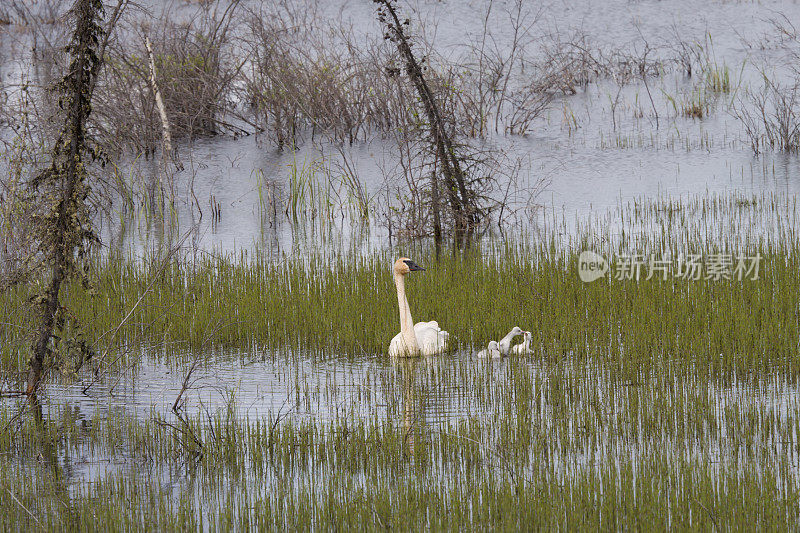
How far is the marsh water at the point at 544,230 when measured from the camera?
6.67 metres

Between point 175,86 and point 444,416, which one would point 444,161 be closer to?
point 444,416

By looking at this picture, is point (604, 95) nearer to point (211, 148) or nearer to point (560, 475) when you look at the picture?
point (211, 148)

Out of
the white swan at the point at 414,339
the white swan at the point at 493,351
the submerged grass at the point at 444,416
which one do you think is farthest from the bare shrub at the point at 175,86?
the white swan at the point at 493,351

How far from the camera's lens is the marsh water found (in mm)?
6668

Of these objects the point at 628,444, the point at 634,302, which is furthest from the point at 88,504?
the point at 634,302

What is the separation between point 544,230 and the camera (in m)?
15.6

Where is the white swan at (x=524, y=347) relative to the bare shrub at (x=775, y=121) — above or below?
below

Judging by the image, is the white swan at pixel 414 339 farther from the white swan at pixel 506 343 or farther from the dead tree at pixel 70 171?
the dead tree at pixel 70 171

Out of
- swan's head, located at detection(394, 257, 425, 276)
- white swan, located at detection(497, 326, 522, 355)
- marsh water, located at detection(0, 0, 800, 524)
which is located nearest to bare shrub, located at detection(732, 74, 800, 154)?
marsh water, located at detection(0, 0, 800, 524)

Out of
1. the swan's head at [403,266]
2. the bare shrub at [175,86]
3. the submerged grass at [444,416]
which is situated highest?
the bare shrub at [175,86]

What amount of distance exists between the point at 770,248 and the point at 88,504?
818 centimetres

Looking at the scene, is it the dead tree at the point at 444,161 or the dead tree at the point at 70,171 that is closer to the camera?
the dead tree at the point at 70,171

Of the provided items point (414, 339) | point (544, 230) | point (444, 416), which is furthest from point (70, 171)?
point (544, 230)

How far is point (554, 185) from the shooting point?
19828 millimetres
